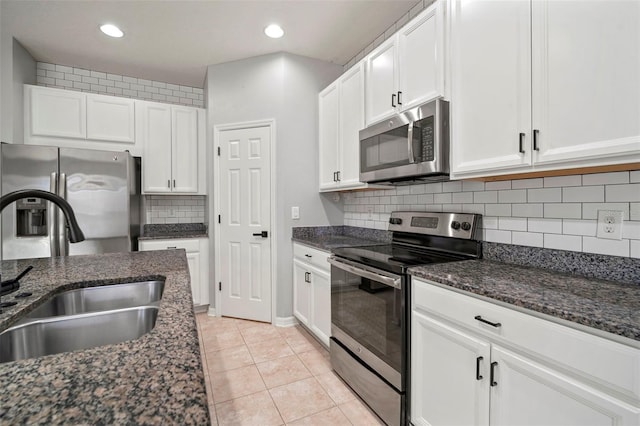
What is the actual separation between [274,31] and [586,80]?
236 centimetres

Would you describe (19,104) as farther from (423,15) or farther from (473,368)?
(473,368)

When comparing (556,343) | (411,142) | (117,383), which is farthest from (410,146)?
(117,383)

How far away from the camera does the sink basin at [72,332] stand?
0.84 meters

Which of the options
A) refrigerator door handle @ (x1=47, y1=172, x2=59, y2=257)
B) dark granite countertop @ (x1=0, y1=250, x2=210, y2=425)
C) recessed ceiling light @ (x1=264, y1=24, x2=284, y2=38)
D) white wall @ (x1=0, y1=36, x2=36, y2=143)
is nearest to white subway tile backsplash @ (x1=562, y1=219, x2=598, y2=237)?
dark granite countertop @ (x1=0, y1=250, x2=210, y2=425)

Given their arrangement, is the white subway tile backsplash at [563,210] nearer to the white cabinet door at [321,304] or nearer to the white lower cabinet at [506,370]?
the white lower cabinet at [506,370]

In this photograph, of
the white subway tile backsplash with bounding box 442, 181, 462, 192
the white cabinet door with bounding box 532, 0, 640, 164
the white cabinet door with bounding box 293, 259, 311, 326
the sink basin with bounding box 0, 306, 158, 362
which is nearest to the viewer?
the sink basin with bounding box 0, 306, 158, 362

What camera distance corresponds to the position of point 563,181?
1.48 metres

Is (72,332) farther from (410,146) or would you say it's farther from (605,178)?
(605,178)

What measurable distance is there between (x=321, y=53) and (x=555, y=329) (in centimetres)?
301

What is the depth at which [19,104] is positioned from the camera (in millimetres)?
2836

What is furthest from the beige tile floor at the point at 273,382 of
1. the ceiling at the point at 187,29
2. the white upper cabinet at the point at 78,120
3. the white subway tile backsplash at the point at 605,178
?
the ceiling at the point at 187,29

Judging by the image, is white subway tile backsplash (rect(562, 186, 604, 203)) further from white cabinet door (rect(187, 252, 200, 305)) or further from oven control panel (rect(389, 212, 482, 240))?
white cabinet door (rect(187, 252, 200, 305))

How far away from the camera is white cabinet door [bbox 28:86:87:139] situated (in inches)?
115

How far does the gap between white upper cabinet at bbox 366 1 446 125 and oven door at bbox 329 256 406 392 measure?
43.5 inches
